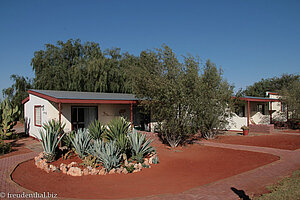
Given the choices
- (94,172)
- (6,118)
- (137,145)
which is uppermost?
(6,118)

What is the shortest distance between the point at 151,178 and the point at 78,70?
2115 cm

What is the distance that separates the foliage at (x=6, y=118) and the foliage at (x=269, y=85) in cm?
4144

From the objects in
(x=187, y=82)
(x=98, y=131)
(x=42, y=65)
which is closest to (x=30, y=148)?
(x=98, y=131)

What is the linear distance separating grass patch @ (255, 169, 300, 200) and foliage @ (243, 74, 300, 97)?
42616 millimetres

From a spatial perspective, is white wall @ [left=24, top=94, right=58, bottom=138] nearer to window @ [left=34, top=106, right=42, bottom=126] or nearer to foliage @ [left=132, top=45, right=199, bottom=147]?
window @ [left=34, top=106, right=42, bottom=126]

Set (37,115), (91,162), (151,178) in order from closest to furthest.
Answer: (151,178), (91,162), (37,115)

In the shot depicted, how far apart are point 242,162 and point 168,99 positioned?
388cm

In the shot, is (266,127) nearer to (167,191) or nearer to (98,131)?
(98,131)

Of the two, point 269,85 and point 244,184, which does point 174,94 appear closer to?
point 244,184

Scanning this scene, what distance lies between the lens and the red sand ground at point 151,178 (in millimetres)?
5651

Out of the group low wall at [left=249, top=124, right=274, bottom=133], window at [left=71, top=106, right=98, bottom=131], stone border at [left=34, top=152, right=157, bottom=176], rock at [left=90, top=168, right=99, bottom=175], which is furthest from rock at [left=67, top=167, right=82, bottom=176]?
low wall at [left=249, top=124, right=274, bottom=133]

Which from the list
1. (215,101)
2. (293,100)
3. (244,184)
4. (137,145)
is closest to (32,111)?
(137,145)

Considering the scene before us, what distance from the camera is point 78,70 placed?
25.7 meters

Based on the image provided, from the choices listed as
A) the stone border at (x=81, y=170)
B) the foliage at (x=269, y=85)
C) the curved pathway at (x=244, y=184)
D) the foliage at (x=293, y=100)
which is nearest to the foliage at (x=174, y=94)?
the stone border at (x=81, y=170)
